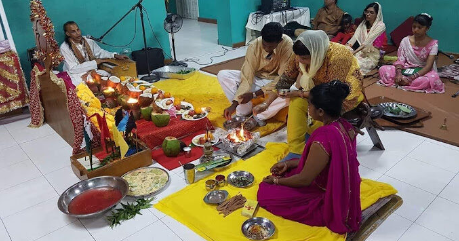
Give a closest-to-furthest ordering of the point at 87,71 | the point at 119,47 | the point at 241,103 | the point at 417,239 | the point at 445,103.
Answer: the point at 417,239, the point at 241,103, the point at 445,103, the point at 87,71, the point at 119,47

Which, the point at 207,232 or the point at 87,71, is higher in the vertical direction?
the point at 87,71

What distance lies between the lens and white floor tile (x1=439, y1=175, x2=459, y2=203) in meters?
2.82

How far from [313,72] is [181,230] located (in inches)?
65.5

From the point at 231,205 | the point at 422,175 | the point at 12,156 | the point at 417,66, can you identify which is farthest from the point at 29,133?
the point at 417,66

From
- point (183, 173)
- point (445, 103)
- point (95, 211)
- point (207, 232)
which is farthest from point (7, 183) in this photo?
point (445, 103)

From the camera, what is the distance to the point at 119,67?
5.52 m

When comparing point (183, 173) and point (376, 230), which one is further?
point (183, 173)

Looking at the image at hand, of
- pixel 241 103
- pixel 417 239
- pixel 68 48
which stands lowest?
pixel 417 239

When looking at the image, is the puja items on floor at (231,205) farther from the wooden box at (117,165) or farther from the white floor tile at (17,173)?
the white floor tile at (17,173)

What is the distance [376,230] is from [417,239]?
26 centimetres

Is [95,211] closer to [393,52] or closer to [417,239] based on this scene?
[417,239]

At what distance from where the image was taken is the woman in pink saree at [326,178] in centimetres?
217

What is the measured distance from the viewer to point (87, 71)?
17.1 ft

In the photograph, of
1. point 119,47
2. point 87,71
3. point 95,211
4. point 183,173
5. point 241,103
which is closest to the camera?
point 95,211
